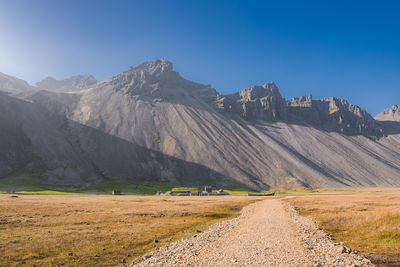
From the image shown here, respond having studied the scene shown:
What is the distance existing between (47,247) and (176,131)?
164 meters

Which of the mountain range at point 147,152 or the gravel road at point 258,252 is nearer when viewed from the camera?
the gravel road at point 258,252

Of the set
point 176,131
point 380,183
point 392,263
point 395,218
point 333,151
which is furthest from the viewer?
point 333,151

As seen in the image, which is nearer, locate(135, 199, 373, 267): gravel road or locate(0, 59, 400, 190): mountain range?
locate(135, 199, 373, 267): gravel road

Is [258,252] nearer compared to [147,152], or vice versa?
[258,252]

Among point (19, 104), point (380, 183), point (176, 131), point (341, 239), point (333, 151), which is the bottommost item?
point (380, 183)

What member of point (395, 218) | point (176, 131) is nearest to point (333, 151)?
point (176, 131)

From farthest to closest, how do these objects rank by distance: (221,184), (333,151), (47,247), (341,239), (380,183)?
1. (333,151)
2. (380,183)
3. (221,184)
4. (341,239)
5. (47,247)

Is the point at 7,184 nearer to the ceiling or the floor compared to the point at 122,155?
nearer to the floor

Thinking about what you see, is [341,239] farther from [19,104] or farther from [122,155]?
[19,104]

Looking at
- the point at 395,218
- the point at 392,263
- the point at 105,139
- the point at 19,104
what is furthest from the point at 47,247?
the point at 19,104

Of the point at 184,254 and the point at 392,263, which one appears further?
the point at 184,254

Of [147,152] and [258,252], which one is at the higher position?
[147,152]

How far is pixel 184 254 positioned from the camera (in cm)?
1602

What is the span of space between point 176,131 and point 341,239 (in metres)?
164
